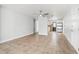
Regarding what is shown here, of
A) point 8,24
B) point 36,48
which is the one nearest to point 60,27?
point 8,24

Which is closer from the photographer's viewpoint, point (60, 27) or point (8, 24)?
point (8, 24)

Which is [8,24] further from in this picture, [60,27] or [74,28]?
[60,27]

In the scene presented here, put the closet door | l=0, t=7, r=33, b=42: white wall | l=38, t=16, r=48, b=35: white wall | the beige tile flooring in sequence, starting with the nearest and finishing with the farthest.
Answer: the beige tile flooring → l=0, t=7, r=33, b=42: white wall → l=38, t=16, r=48, b=35: white wall → the closet door

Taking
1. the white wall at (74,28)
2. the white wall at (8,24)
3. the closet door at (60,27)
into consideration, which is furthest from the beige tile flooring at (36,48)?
the closet door at (60,27)

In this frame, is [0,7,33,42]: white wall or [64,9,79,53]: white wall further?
[0,7,33,42]: white wall

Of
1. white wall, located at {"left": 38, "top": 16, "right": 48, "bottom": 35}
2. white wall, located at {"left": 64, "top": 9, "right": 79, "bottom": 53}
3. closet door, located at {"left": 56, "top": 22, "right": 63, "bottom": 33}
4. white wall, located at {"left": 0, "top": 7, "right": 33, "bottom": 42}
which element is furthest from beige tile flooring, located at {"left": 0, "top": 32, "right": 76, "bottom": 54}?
closet door, located at {"left": 56, "top": 22, "right": 63, "bottom": 33}

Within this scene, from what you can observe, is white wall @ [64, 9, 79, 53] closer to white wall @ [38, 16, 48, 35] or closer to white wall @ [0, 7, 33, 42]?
white wall @ [0, 7, 33, 42]

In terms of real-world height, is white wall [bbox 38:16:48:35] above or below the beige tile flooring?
above

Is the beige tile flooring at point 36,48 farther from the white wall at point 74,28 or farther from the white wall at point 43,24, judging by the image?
the white wall at point 43,24

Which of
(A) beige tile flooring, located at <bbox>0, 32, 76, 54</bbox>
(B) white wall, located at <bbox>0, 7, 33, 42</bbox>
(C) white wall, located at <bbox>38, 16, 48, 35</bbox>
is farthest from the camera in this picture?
(C) white wall, located at <bbox>38, 16, 48, 35</bbox>

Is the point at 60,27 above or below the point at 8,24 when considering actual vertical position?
below
